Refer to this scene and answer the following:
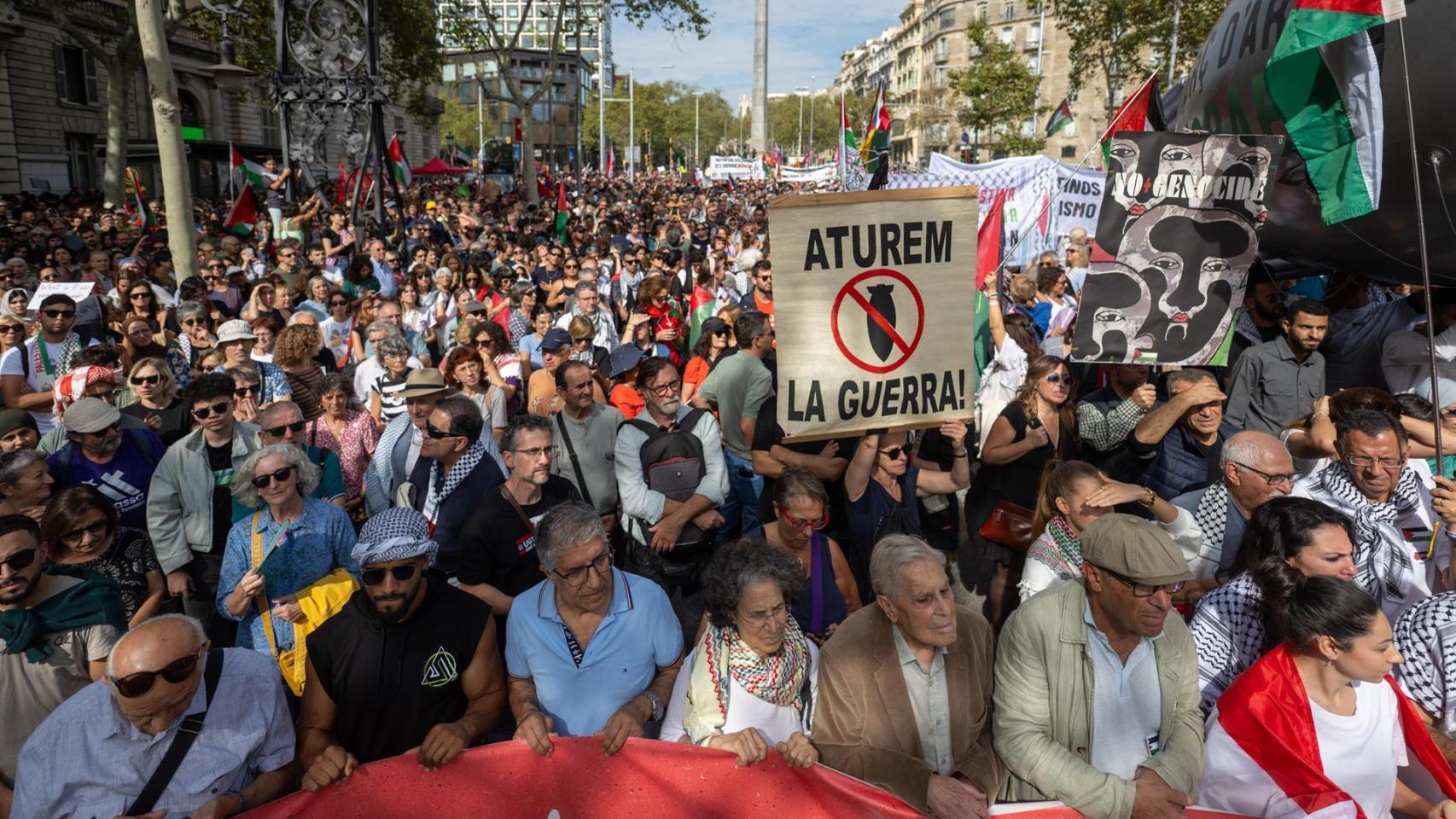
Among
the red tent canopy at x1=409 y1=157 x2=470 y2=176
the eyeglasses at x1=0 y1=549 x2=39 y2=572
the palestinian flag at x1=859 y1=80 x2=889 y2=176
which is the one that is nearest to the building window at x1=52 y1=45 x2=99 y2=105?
the red tent canopy at x1=409 y1=157 x2=470 y2=176

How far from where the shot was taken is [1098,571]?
2.69 metres

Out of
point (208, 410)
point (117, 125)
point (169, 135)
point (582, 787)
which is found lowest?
point (582, 787)

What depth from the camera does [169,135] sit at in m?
9.33

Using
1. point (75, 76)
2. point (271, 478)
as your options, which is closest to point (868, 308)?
point (271, 478)

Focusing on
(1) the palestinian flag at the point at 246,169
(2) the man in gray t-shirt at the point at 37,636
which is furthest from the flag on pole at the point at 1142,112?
(1) the palestinian flag at the point at 246,169

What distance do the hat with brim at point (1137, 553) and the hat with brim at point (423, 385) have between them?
134 inches

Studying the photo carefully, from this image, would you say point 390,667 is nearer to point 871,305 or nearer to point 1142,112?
point 871,305

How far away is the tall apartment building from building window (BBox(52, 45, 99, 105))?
131ft

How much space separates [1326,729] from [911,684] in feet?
3.89

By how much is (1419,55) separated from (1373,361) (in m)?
2.75

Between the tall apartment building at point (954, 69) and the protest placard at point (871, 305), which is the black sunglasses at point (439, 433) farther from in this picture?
the tall apartment building at point (954, 69)

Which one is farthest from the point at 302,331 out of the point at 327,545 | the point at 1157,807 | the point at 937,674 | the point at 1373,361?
the point at 1373,361

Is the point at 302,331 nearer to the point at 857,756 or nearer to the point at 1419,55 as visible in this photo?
the point at 857,756

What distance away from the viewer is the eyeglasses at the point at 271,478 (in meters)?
3.58
